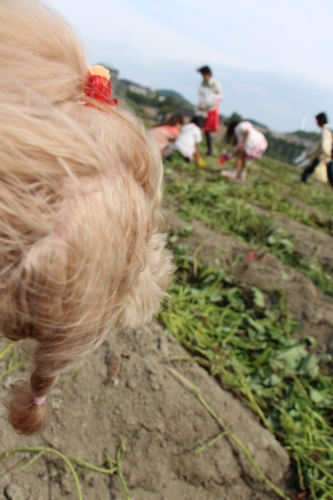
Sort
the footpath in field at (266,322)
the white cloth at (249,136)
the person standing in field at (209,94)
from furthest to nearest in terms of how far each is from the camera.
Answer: the person standing in field at (209,94)
the white cloth at (249,136)
the footpath in field at (266,322)

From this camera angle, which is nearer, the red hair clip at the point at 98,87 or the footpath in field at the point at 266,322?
the red hair clip at the point at 98,87

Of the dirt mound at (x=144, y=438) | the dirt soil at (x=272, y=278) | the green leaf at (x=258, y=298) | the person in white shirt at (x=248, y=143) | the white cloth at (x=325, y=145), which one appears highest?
the white cloth at (x=325, y=145)

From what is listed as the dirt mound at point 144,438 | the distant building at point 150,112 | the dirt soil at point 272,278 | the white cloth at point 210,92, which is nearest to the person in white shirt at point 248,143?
the white cloth at point 210,92

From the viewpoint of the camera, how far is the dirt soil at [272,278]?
2770 mm

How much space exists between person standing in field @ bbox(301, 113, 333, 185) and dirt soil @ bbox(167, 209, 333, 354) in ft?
19.7

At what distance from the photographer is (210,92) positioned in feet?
24.9

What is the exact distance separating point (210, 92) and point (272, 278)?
5.56 m

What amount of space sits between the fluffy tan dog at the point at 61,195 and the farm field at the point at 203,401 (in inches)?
35.1

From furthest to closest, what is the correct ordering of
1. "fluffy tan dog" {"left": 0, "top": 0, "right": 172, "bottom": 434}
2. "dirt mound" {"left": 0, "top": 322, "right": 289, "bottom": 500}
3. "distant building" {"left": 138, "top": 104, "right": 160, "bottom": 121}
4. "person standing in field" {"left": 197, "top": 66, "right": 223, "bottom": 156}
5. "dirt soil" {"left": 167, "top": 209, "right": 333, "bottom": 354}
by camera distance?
"distant building" {"left": 138, "top": 104, "right": 160, "bottom": 121}
"person standing in field" {"left": 197, "top": 66, "right": 223, "bottom": 156}
"dirt soil" {"left": 167, "top": 209, "right": 333, "bottom": 354}
"dirt mound" {"left": 0, "top": 322, "right": 289, "bottom": 500}
"fluffy tan dog" {"left": 0, "top": 0, "right": 172, "bottom": 434}

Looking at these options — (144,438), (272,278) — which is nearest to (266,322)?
(272,278)

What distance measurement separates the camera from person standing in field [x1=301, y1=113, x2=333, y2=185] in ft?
28.0

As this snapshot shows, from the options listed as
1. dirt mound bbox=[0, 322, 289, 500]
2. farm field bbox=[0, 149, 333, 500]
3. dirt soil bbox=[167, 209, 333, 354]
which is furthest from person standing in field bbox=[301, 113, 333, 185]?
dirt mound bbox=[0, 322, 289, 500]

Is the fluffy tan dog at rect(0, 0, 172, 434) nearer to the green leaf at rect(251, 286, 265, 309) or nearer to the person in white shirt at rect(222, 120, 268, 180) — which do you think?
the green leaf at rect(251, 286, 265, 309)

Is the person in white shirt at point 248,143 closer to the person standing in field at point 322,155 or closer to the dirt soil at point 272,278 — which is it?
the person standing in field at point 322,155
